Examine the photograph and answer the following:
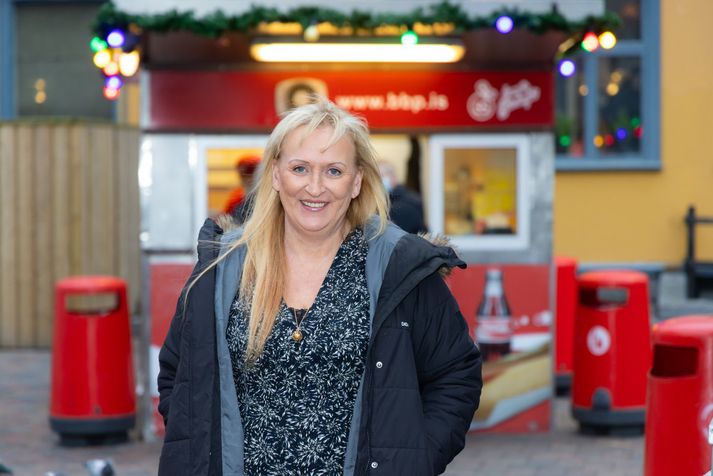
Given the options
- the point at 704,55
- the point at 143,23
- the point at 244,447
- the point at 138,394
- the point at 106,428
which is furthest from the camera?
the point at 704,55

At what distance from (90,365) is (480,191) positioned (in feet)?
9.25

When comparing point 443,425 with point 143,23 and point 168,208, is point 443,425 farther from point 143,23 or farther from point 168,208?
point 168,208

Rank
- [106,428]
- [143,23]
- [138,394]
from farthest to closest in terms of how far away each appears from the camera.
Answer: [138,394] < [106,428] < [143,23]

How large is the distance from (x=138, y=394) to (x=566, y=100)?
25.5ft

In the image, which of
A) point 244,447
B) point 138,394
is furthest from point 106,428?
point 244,447

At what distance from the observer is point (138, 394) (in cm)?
915

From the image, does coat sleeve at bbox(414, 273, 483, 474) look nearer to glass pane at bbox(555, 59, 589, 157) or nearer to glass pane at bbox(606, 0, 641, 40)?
glass pane at bbox(555, 59, 589, 157)

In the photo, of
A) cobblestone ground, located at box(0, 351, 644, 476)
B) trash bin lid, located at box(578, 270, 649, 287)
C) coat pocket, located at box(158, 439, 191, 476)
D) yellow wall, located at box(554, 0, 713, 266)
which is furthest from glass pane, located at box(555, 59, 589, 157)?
coat pocket, located at box(158, 439, 191, 476)

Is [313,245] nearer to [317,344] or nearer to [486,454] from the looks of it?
[317,344]

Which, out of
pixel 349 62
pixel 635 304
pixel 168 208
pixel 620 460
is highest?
pixel 349 62

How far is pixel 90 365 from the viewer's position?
330 inches

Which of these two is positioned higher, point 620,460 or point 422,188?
point 422,188

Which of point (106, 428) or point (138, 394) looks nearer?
point (106, 428)

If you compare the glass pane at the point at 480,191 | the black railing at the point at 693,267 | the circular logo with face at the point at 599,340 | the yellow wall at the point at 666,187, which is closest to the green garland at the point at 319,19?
the glass pane at the point at 480,191
